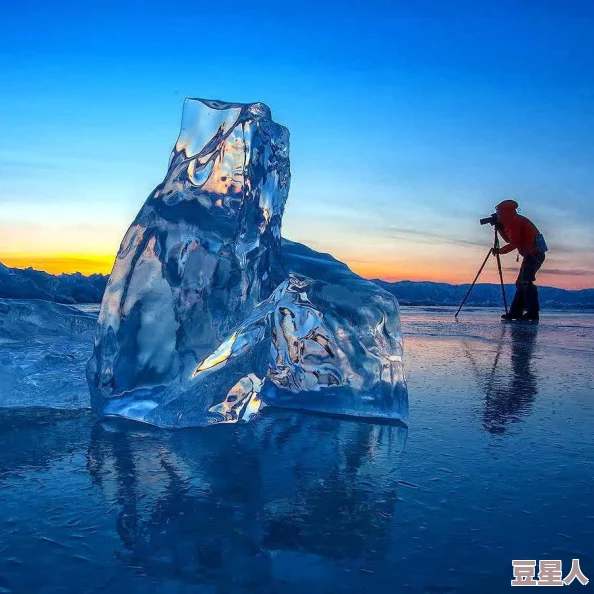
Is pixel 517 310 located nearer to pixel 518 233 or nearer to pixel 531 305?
pixel 531 305

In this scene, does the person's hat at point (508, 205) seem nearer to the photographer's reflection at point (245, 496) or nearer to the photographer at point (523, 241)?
the photographer at point (523, 241)

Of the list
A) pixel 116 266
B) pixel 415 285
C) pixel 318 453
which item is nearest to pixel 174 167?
pixel 116 266

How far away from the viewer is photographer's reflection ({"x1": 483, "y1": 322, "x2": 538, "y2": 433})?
101 inches

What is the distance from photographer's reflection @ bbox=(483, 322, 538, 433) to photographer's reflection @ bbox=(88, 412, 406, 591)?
18.5 inches

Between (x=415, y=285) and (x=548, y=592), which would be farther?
(x=415, y=285)

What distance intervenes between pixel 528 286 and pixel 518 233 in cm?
108

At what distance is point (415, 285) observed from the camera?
42.7 m

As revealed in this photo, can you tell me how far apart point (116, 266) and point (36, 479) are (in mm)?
1348

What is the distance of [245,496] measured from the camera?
62.0 inches

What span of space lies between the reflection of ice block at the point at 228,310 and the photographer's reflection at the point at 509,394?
437mm

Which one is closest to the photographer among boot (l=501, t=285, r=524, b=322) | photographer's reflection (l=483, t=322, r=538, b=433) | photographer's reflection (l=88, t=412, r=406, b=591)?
boot (l=501, t=285, r=524, b=322)

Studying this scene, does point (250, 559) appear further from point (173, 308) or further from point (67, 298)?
point (67, 298)

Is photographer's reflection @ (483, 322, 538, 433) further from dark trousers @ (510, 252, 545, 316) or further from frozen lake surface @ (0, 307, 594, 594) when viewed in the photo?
dark trousers @ (510, 252, 545, 316)

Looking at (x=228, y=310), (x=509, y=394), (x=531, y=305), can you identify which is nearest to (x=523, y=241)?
(x=531, y=305)
